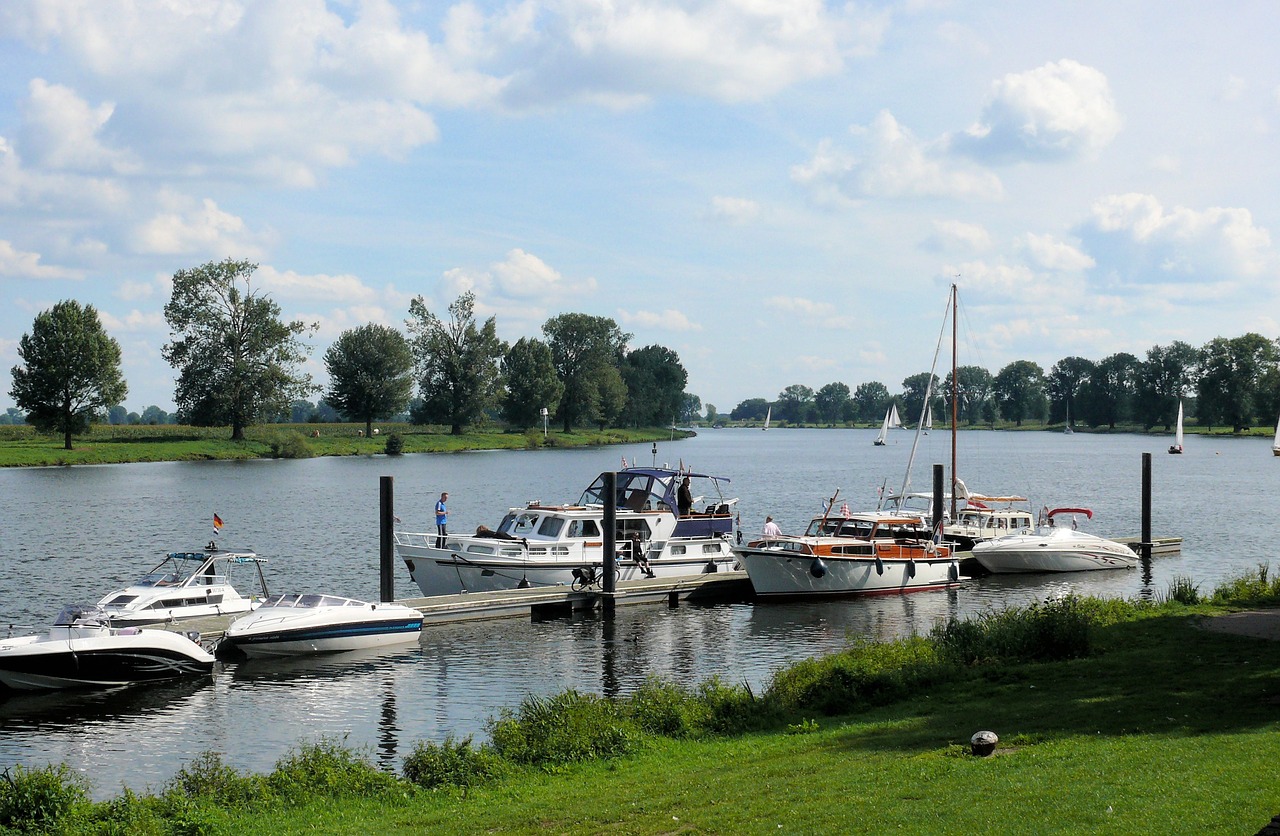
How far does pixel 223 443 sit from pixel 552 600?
8094 centimetres

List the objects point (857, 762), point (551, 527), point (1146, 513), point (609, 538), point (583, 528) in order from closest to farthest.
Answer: point (857, 762) < point (609, 538) < point (551, 527) < point (583, 528) < point (1146, 513)

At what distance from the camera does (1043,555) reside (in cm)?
4206

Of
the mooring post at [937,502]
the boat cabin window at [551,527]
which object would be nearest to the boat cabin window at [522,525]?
the boat cabin window at [551,527]

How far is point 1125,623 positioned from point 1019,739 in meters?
11.2

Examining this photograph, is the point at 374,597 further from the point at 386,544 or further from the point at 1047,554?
the point at 1047,554

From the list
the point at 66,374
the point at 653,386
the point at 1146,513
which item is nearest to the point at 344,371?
the point at 66,374

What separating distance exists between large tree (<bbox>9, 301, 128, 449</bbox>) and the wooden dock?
76348 millimetres

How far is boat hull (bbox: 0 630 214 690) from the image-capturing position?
74.3 ft

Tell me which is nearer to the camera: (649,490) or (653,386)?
(649,490)

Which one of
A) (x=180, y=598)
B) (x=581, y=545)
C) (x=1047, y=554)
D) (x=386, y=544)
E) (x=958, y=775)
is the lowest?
(x=1047, y=554)

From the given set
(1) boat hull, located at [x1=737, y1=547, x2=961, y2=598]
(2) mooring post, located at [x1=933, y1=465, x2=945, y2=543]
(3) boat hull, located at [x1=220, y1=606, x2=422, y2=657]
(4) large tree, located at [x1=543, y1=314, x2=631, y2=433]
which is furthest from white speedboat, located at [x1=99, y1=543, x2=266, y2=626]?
(4) large tree, located at [x1=543, y1=314, x2=631, y2=433]

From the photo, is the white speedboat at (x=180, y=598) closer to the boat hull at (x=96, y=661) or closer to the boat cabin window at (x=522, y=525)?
the boat hull at (x=96, y=661)

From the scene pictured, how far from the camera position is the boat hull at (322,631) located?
85.3 ft

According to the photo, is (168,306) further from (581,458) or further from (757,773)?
(757,773)
